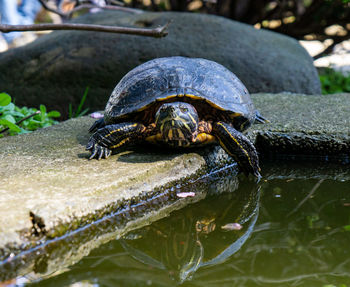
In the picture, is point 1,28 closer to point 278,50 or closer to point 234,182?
point 234,182

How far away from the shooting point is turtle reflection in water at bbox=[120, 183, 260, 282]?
1829 millimetres

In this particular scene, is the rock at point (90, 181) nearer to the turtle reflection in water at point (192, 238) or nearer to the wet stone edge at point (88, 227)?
the wet stone edge at point (88, 227)

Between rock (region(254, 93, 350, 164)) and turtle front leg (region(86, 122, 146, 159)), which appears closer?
turtle front leg (region(86, 122, 146, 159))

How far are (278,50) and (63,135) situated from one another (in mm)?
3769

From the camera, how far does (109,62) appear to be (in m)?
5.35

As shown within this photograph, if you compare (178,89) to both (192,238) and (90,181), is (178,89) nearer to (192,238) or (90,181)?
(90,181)

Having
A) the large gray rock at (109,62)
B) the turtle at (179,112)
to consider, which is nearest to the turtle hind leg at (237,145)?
the turtle at (179,112)

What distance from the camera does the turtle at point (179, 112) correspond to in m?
2.66

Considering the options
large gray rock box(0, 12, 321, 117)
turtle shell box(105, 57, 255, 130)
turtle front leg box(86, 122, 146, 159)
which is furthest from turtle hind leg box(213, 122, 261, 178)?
large gray rock box(0, 12, 321, 117)

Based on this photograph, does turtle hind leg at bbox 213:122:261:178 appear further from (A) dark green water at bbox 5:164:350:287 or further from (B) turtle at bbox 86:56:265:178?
(A) dark green water at bbox 5:164:350:287

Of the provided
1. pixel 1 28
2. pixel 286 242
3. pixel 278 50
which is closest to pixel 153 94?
pixel 1 28

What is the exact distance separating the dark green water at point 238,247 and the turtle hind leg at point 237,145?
23cm

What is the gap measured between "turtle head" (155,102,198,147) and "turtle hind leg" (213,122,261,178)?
7.7 inches

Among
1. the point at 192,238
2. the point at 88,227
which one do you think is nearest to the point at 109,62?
the point at 88,227
